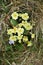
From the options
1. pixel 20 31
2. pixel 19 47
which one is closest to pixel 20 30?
pixel 20 31

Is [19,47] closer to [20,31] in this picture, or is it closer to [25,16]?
[20,31]

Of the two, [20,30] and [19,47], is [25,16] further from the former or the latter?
[19,47]

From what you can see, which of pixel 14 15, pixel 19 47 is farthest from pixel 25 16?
pixel 19 47

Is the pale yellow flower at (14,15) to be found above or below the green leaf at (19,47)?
above

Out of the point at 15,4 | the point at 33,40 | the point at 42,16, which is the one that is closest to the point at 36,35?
the point at 33,40

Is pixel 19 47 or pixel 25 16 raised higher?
pixel 25 16

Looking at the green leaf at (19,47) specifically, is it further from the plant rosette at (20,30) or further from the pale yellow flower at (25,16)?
the pale yellow flower at (25,16)

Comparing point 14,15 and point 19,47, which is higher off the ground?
point 14,15

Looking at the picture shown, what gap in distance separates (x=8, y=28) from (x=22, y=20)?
0.48 feet

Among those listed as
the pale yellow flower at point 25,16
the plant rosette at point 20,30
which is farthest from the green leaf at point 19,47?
the pale yellow flower at point 25,16

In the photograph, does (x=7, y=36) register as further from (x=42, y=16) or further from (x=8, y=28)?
(x=42, y=16)

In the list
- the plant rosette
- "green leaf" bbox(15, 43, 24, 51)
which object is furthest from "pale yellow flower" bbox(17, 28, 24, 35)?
"green leaf" bbox(15, 43, 24, 51)

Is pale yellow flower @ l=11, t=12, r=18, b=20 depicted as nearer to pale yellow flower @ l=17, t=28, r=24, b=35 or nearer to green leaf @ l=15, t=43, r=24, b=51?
pale yellow flower @ l=17, t=28, r=24, b=35

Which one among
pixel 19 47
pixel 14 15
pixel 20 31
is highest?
pixel 14 15
